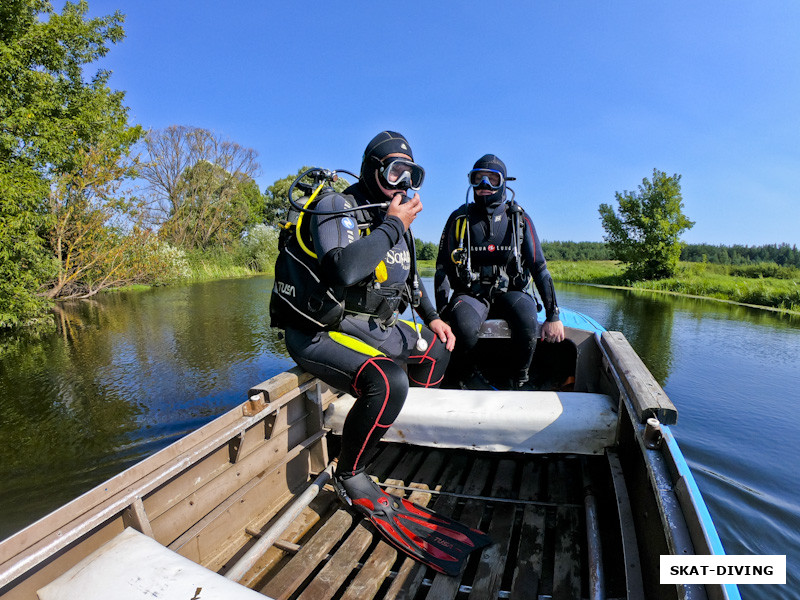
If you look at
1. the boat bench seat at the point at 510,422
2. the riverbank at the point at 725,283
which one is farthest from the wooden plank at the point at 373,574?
the riverbank at the point at 725,283

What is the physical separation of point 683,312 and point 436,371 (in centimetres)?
1704

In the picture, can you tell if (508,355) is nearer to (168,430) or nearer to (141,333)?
(168,430)

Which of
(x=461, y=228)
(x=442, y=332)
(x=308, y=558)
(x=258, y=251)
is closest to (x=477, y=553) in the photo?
(x=308, y=558)

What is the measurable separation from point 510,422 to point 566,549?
645 mm

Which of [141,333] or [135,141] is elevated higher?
[135,141]

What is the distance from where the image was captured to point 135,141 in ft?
45.1

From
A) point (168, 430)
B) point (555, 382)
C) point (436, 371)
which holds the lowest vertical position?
point (168, 430)

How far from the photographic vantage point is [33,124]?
8.77 metres

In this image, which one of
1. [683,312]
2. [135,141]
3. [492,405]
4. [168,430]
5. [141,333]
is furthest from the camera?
[683,312]

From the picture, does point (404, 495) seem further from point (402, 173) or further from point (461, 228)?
point (461, 228)

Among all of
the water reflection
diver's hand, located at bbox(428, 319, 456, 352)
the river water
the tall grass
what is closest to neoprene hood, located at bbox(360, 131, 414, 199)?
diver's hand, located at bbox(428, 319, 456, 352)

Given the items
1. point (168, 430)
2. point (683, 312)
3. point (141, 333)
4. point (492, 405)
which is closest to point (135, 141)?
point (141, 333)

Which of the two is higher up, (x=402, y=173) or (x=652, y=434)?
(x=402, y=173)

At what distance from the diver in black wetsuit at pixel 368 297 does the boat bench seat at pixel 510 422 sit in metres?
0.37
